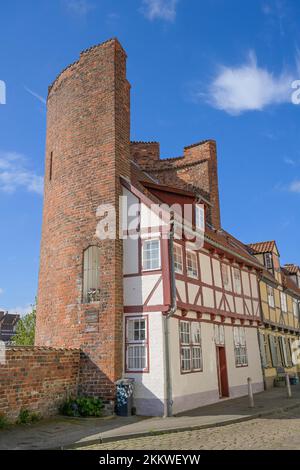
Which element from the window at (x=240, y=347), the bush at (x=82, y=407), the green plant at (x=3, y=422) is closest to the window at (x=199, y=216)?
the window at (x=240, y=347)

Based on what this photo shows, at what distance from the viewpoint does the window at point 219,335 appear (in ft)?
53.8

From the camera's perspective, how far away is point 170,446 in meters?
7.75

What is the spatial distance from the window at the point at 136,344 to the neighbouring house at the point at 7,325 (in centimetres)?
5035

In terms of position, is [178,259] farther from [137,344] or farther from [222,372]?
[222,372]

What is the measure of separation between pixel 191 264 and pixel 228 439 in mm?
7444

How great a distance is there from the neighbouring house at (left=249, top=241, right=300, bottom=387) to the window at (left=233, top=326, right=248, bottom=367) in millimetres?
2339

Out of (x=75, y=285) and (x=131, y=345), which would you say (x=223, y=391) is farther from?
(x=75, y=285)

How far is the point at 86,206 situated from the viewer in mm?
14453

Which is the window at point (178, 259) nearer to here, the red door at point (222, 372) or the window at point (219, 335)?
→ the window at point (219, 335)

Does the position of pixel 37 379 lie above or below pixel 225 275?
below

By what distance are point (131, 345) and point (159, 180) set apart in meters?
11.8

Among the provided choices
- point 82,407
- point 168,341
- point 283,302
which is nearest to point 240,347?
point 168,341

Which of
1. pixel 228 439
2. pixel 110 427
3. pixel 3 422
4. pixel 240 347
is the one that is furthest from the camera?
pixel 240 347

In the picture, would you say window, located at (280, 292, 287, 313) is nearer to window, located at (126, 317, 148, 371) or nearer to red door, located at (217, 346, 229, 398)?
red door, located at (217, 346, 229, 398)
